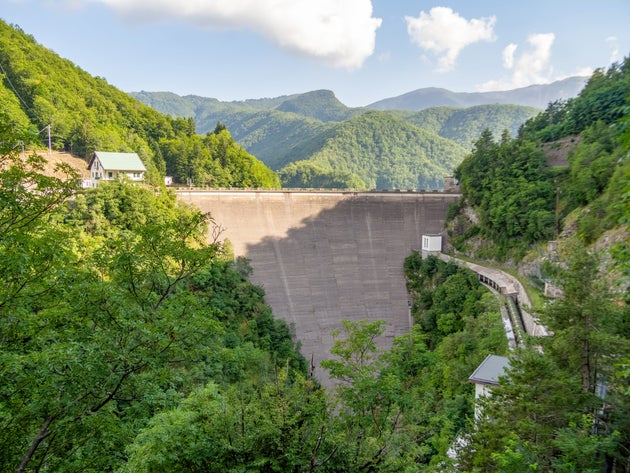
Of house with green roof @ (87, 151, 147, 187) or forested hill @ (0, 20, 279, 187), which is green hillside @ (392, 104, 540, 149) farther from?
house with green roof @ (87, 151, 147, 187)

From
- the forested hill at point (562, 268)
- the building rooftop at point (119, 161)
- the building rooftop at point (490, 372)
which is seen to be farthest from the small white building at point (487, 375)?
the building rooftop at point (119, 161)

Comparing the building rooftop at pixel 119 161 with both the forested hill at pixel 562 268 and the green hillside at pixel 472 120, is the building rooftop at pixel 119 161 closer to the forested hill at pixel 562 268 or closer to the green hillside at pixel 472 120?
the forested hill at pixel 562 268

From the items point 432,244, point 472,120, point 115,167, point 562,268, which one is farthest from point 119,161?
point 472,120

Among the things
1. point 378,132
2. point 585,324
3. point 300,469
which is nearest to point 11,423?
point 300,469

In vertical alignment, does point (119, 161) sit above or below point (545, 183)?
above

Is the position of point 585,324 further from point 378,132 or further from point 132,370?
point 378,132

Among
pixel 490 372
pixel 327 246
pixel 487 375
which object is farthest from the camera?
pixel 327 246

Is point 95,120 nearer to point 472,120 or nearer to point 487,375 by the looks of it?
point 487,375
